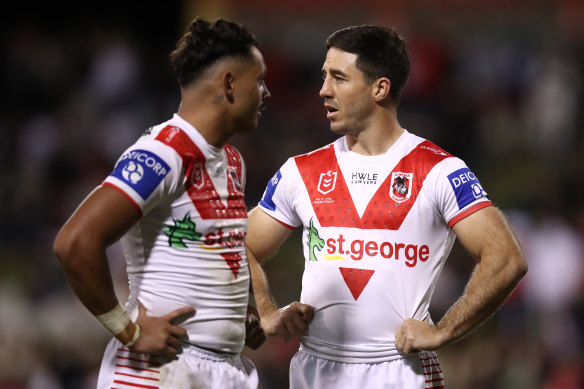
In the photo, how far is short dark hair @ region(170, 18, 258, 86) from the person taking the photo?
12.1 feet

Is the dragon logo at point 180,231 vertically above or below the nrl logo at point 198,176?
below

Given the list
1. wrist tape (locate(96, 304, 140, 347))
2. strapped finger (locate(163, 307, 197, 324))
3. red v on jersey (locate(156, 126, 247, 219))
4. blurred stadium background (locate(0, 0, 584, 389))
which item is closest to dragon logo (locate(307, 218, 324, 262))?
red v on jersey (locate(156, 126, 247, 219))

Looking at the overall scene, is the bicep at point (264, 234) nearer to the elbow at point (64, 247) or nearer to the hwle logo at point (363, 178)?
the hwle logo at point (363, 178)

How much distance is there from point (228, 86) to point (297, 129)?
7.12 metres

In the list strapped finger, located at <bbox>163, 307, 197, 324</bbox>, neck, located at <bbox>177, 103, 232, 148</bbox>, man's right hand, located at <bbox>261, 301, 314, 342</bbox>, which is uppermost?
neck, located at <bbox>177, 103, 232, 148</bbox>

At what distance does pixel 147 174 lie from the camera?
11.3 feet

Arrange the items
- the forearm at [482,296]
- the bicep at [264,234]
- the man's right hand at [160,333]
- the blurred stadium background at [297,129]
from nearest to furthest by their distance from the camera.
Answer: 1. the man's right hand at [160,333]
2. the forearm at [482,296]
3. the bicep at [264,234]
4. the blurred stadium background at [297,129]

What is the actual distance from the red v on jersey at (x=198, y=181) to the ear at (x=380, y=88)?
1047 mm

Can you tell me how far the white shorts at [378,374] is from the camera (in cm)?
429

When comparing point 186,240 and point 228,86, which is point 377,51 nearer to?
point 228,86

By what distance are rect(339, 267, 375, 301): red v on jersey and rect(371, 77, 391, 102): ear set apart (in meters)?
0.82

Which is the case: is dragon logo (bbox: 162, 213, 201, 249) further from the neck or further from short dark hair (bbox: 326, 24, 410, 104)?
short dark hair (bbox: 326, 24, 410, 104)

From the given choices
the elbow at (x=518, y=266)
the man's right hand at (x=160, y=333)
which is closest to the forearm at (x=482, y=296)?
the elbow at (x=518, y=266)

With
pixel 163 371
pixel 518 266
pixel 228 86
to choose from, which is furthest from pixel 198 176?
pixel 518 266
